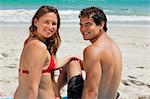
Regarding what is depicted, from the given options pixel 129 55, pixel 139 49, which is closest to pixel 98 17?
pixel 129 55

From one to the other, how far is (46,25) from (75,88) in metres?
0.40

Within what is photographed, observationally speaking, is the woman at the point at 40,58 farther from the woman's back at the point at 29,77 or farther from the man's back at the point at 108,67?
the man's back at the point at 108,67

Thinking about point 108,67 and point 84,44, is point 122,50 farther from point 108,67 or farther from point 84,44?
point 108,67

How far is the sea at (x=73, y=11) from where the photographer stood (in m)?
10.1

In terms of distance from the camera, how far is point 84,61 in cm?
201

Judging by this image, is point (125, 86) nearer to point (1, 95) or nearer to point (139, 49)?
point (1, 95)

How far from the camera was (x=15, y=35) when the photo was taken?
7.39 meters

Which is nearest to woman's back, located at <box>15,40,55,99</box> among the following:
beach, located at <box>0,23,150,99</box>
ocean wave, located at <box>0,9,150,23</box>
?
beach, located at <box>0,23,150,99</box>

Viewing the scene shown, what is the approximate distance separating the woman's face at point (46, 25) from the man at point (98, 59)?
0.52ft

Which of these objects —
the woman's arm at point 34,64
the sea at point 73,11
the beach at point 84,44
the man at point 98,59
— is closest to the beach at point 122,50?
the beach at point 84,44

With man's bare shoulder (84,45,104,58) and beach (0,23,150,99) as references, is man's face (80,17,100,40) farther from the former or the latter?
beach (0,23,150,99)

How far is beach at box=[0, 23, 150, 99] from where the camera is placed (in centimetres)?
392

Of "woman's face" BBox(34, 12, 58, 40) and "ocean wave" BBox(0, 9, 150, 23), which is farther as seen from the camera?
"ocean wave" BBox(0, 9, 150, 23)

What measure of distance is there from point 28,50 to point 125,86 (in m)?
2.20
